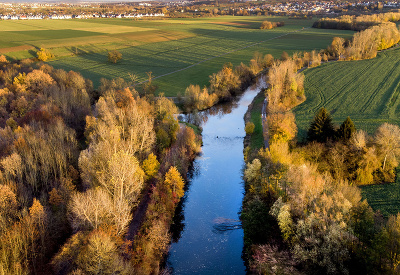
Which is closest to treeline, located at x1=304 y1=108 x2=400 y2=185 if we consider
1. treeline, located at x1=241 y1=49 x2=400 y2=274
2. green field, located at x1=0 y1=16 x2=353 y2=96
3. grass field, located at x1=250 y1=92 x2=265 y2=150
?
treeline, located at x1=241 y1=49 x2=400 y2=274

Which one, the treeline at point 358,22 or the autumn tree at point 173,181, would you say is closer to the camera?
the autumn tree at point 173,181

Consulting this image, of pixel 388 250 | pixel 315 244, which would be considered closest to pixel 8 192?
pixel 315 244

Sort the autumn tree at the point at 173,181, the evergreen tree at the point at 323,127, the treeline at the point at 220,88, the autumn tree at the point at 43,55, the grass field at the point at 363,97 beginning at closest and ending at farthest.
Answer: the grass field at the point at 363,97, the autumn tree at the point at 173,181, the evergreen tree at the point at 323,127, the treeline at the point at 220,88, the autumn tree at the point at 43,55

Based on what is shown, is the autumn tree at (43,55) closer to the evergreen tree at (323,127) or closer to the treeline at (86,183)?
the treeline at (86,183)

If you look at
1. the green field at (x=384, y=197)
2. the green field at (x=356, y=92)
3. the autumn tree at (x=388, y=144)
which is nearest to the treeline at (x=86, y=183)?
the green field at (x=384, y=197)

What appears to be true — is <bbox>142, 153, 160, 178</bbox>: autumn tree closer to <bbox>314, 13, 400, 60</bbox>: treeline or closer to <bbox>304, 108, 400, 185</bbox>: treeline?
<bbox>304, 108, 400, 185</bbox>: treeline

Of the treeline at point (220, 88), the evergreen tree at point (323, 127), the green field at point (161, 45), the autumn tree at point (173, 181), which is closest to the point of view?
the autumn tree at point (173, 181)

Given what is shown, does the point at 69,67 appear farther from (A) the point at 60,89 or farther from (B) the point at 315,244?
(B) the point at 315,244

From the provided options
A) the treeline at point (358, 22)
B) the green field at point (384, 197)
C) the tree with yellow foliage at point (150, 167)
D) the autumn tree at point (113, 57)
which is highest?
the treeline at point (358, 22)
